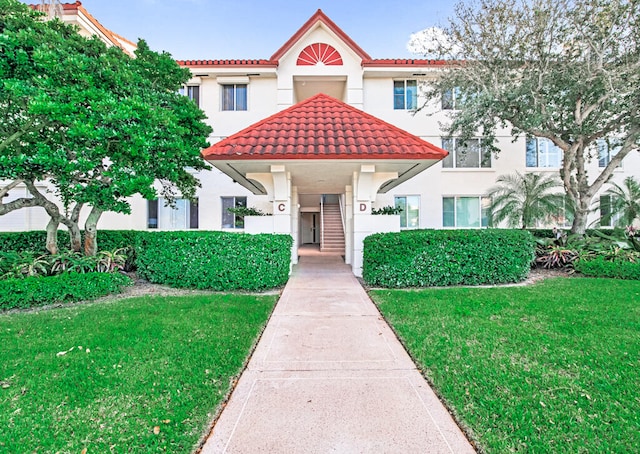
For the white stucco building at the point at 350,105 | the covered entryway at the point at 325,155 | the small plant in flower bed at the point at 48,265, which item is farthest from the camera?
the white stucco building at the point at 350,105

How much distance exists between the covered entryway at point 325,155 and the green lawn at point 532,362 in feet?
11.0

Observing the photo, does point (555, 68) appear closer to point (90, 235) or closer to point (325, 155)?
point (325, 155)

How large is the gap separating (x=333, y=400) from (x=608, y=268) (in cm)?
990

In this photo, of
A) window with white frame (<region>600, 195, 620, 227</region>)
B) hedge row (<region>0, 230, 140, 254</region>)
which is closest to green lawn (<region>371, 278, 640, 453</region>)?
hedge row (<region>0, 230, 140, 254</region>)

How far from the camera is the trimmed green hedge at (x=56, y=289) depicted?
6.36m

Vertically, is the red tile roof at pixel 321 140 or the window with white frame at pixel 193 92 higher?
the window with white frame at pixel 193 92

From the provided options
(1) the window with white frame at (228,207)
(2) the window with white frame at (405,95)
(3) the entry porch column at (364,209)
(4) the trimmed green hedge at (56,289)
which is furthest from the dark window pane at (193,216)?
(2) the window with white frame at (405,95)

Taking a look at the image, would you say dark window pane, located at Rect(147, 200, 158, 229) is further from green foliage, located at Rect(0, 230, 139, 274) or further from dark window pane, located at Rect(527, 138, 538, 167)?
dark window pane, located at Rect(527, 138, 538, 167)

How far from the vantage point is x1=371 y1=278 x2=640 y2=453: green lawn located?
2557 mm

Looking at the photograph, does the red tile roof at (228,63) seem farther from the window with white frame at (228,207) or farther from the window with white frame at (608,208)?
the window with white frame at (608,208)

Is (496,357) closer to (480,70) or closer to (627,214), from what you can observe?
(480,70)

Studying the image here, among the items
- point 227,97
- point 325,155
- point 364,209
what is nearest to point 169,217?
point 227,97

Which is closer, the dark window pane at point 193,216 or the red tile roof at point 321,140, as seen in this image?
the red tile roof at point 321,140

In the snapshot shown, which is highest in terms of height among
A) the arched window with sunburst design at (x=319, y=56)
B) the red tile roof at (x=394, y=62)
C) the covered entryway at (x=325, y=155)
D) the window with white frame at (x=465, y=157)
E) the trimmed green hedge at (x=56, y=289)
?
the arched window with sunburst design at (x=319, y=56)
